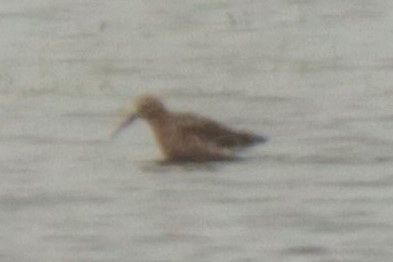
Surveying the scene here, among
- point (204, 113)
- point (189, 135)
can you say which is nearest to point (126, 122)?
point (189, 135)

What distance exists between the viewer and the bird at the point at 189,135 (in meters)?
11.7

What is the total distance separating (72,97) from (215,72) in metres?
0.97

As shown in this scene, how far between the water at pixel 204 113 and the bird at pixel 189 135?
0.23 feet

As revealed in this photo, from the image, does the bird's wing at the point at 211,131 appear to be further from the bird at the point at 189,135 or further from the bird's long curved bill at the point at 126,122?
the bird's long curved bill at the point at 126,122

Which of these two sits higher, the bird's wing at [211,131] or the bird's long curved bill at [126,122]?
the bird's long curved bill at [126,122]

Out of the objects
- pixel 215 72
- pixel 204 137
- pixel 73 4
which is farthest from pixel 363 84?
pixel 73 4

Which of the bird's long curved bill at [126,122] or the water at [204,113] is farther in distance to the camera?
the bird's long curved bill at [126,122]

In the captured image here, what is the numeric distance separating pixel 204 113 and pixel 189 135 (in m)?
0.96

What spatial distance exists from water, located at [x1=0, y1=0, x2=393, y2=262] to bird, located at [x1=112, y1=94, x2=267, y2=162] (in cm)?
7

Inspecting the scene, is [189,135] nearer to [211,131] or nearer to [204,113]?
[211,131]

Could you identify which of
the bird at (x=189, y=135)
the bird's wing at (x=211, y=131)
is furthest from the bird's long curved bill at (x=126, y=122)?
the bird's wing at (x=211, y=131)

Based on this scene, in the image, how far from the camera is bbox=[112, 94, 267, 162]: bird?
459 inches

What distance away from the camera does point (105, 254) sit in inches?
407

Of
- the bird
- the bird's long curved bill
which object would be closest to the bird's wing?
the bird
